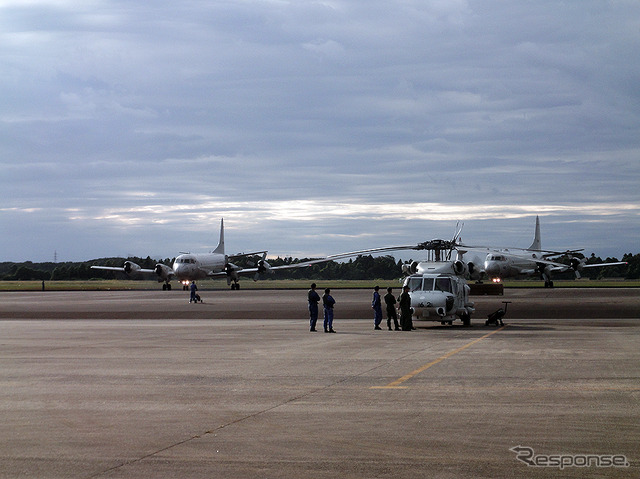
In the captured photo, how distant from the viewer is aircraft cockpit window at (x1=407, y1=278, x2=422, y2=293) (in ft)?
101

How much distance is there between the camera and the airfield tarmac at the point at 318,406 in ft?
25.7

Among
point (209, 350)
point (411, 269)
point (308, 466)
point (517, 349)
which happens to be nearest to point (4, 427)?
point (308, 466)

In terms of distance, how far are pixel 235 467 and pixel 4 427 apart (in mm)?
3768

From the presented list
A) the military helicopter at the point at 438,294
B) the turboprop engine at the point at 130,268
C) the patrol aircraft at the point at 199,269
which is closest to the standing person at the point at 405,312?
the military helicopter at the point at 438,294

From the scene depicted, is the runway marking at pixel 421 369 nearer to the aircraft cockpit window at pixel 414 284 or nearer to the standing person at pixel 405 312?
the standing person at pixel 405 312

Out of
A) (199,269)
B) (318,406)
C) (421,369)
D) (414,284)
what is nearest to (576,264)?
(199,269)

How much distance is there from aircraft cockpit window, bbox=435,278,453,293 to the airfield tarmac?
6.30m

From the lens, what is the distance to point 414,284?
101ft

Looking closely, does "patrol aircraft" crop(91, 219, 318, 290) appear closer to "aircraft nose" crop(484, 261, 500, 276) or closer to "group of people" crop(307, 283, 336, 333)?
"aircraft nose" crop(484, 261, 500, 276)

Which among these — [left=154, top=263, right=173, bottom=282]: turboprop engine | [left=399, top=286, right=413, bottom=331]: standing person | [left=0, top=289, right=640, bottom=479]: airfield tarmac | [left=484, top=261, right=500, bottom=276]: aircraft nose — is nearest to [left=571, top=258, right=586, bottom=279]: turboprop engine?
[left=484, top=261, right=500, bottom=276]: aircraft nose

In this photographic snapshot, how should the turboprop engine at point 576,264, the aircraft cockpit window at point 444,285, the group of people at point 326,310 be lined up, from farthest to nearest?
the turboprop engine at point 576,264
the aircraft cockpit window at point 444,285
the group of people at point 326,310

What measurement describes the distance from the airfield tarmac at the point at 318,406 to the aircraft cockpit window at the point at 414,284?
6583 millimetres

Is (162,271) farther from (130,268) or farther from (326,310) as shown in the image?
(326,310)

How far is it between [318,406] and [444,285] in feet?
65.2
